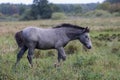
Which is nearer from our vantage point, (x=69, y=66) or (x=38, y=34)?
(x=69, y=66)

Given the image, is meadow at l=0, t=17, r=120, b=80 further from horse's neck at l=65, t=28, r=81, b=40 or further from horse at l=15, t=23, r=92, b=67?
horse's neck at l=65, t=28, r=81, b=40

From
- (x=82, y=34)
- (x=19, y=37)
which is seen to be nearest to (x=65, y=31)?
(x=82, y=34)

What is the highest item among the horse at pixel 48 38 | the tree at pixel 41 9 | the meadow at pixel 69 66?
the horse at pixel 48 38

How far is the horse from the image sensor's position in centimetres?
1040

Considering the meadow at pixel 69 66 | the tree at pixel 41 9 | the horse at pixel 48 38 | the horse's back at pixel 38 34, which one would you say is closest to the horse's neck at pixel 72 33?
the horse at pixel 48 38

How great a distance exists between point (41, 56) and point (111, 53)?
2890 millimetres

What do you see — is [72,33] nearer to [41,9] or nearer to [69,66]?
[69,66]

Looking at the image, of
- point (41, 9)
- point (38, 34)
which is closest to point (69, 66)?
point (38, 34)

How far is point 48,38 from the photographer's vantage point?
34.8ft

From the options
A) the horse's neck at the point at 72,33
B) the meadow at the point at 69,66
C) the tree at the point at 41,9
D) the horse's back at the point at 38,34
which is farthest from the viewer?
the tree at the point at 41,9

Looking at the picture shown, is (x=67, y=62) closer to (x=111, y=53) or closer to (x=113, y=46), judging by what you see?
(x=111, y=53)

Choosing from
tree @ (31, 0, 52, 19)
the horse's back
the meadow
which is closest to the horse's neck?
the horse's back

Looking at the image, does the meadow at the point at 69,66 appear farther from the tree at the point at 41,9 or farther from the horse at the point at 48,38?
the tree at the point at 41,9

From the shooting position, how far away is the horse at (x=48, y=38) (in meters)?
10.4
